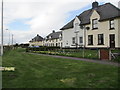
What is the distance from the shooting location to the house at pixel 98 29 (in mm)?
24641

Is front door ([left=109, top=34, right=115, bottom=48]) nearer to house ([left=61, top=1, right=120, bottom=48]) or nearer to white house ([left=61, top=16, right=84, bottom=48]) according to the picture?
house ([left=61, top=1, right=120, bottom=48])

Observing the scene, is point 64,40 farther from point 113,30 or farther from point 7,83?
point 7,83

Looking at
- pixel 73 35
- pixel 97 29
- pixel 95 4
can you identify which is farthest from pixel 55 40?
pixel 97 29

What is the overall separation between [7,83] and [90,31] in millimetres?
26058

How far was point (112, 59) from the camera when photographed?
468 inches

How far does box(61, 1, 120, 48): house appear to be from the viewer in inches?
970

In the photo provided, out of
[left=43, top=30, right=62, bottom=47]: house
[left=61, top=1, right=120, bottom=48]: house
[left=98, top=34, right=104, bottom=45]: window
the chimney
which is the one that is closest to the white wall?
[left=61, top=1, right=120, bottom=48]: house

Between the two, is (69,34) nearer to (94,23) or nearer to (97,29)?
(94,23)

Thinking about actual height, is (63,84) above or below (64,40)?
below

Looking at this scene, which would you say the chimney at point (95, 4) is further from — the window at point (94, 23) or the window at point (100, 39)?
the window at point (100, 39)

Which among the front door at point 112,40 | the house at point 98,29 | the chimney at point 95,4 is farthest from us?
the chimney at point 95,4

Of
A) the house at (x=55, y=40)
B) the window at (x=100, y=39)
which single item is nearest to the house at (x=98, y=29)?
the window at (x=100, y=39)

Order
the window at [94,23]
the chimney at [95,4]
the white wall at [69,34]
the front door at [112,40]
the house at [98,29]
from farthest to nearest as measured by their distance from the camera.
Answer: the white wall at [69,34] < the chimney at [95,4] < the window at [94,23] < the front door at [112,40] < the house at [98,29]

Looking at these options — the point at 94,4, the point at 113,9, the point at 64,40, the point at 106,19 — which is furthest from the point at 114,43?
the point at 64,40
